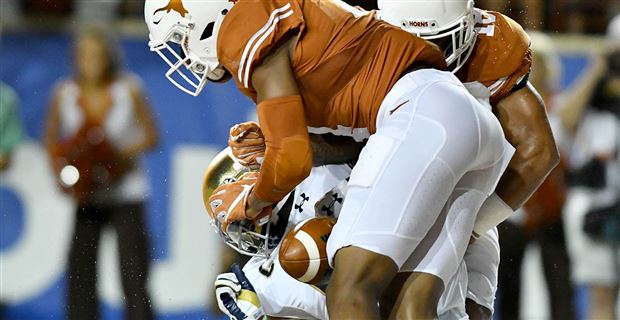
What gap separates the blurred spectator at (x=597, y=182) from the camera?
5.25m

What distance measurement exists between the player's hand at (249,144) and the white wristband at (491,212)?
686 millimetres

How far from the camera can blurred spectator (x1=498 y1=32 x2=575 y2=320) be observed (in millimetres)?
5172

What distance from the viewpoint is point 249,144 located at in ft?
11.1

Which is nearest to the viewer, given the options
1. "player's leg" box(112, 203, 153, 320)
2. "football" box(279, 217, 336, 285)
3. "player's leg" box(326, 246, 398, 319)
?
"player's leg" box(326, 246, 398, 319)

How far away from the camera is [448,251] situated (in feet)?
10.1

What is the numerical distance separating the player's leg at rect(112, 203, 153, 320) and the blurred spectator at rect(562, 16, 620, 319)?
78.4 inches

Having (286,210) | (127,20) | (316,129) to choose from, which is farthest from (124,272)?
(316,129)

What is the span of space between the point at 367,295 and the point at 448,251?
0.33 meters

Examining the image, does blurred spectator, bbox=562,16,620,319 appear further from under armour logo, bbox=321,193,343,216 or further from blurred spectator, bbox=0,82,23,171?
blurred spectator, bbox=0,82,23,171

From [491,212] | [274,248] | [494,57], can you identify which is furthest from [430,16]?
[274,248]

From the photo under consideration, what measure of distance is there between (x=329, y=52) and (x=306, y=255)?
0.56m

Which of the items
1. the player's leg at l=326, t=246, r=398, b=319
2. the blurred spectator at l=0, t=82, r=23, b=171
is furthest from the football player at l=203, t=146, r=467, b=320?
the blurred spectator at l=0, t=82, r=23, b=171

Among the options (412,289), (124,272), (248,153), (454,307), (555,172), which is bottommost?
Result: (555,172)

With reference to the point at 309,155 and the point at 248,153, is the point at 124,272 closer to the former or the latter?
the point at 248,153
